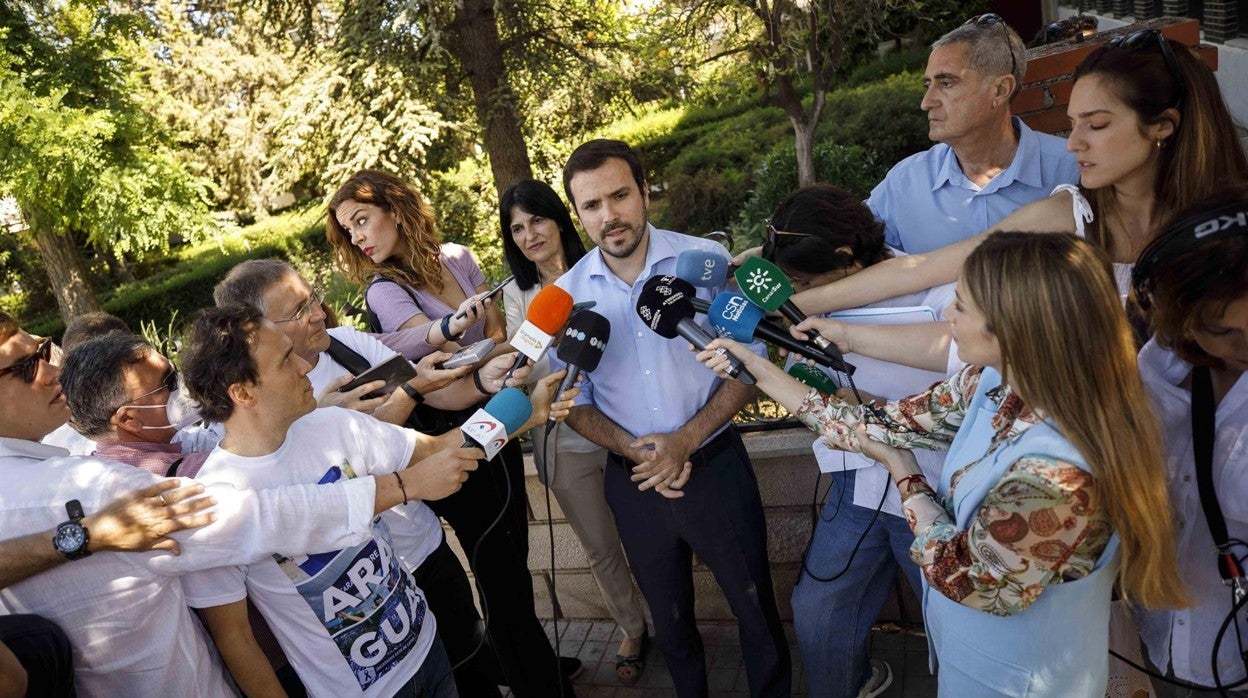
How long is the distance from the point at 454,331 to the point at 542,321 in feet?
2.56

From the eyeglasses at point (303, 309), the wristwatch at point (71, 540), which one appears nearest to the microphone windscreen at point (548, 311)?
the eyeglasses at point (303, 309)

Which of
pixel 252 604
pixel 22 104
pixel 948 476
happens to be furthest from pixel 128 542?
pixel 22 104

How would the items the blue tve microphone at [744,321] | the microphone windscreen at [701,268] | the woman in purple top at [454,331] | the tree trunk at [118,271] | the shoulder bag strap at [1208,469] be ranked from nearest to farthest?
the shoulder bag strap at [1208,469] → the blue tve microphone at [744,321] → the microphone windscreen at [701,268] → the woman in purple top at [454,331] → the tree trunk at [118,271]

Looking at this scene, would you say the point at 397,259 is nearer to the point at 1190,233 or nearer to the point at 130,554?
the point at 130,554

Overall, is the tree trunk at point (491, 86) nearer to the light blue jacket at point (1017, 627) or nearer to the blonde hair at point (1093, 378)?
the light blue jacket at point (1017, 627)

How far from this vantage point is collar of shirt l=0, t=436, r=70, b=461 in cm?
213

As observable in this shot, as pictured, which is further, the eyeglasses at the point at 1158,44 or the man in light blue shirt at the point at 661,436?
the man in light blue shirt at the point at 661,436

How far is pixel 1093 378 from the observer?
1.64 metres

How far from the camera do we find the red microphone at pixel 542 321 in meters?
2.60

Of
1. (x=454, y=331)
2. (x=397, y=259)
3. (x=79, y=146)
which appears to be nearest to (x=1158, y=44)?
(x=454, y=331)

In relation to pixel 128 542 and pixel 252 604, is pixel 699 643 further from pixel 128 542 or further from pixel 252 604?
pixel 128 542

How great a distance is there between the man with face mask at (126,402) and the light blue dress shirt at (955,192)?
2468 mm

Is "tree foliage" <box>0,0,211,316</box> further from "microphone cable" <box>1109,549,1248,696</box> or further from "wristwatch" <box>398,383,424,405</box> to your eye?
"microphone cable" <box>1109,549,1248,696</box>

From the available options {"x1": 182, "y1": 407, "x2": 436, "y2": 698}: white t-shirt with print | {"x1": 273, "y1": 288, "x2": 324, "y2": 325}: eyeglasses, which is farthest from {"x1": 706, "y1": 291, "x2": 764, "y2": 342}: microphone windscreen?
{"x1": 273, "y1": 288, "x2": 324, "y2": 325}: eyeglasses
